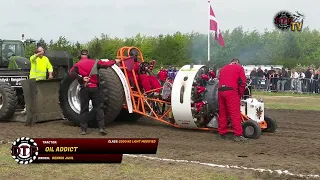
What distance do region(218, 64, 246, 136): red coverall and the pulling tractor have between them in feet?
1.04

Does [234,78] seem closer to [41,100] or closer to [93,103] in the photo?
[93,103]

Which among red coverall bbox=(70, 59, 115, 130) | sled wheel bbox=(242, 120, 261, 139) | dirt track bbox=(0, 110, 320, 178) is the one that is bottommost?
dirt track bbox=(0, 110, 320, 178)

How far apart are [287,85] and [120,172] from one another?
21.7m

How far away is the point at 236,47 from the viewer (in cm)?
5106

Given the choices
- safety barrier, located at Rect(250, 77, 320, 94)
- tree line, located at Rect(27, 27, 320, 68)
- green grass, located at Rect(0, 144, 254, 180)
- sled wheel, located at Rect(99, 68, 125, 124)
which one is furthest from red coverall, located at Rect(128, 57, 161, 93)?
tree line, located at Rect(27, 27, 320, 68)

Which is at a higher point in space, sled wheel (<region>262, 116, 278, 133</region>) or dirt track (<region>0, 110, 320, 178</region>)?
sled wheel (<region>262, 116, 278, 133</region>)

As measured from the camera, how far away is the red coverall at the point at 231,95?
908 centimetres

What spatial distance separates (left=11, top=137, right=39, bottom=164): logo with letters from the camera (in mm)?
5512

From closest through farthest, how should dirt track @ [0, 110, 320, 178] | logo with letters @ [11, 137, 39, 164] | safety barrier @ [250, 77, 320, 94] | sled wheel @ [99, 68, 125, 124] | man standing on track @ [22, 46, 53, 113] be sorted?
logo with letters @ [11, 137, 39, 164], dirt track @ [0, 110, 320, 178], sled wheel @ [99, 68, 125, 124], man standing on track @ [22, 46, 53, 113], safety barrier @ [250, 77, 320, 94]

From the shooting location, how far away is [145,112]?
10375 millimetres

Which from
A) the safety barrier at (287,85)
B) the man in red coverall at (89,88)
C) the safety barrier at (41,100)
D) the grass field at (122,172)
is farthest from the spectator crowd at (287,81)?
the grass field at (122,172)

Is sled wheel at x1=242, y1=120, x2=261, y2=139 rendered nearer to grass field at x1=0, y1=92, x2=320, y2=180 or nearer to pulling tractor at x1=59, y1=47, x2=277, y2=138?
pulling tractor at x1=59, y1=47, x2=277, y2=138

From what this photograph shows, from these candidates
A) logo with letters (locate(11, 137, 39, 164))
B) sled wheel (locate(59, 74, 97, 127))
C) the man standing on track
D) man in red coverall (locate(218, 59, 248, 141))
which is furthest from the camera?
the man standing on track

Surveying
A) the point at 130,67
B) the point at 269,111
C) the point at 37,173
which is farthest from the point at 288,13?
the point at 37,173
